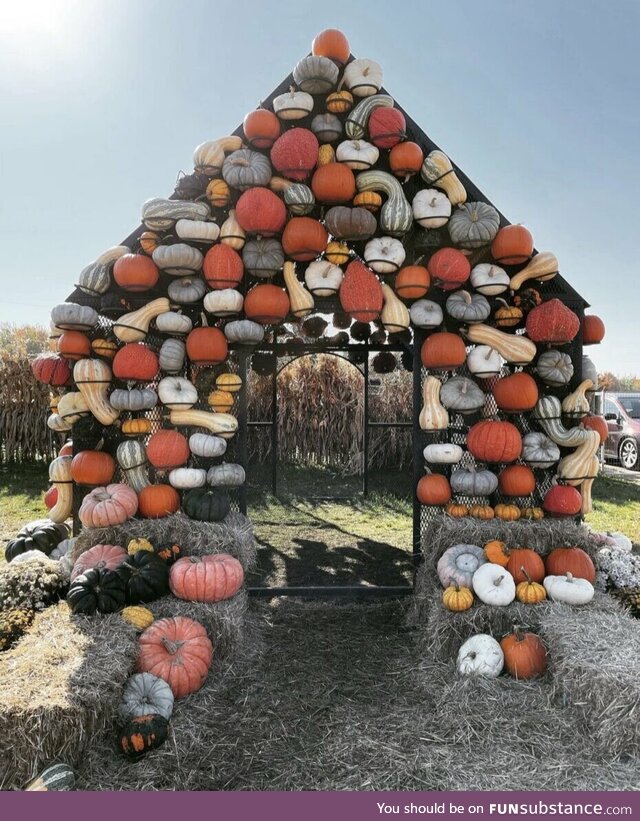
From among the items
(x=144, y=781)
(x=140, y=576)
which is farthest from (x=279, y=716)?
(x=140, y=576)

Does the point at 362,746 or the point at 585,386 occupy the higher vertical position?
the point at 585,386

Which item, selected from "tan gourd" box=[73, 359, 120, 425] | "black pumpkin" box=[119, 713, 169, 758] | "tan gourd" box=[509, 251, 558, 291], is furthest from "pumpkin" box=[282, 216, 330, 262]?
"black pumpkin" box=[119, 713, 169, 758]

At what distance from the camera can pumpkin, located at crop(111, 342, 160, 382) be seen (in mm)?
5359

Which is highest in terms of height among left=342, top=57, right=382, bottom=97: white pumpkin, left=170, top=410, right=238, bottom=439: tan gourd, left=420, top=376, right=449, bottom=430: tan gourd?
left=342, top=57, right=382, bottom=97: white pumpkin

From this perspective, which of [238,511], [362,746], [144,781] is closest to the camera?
[144,781]

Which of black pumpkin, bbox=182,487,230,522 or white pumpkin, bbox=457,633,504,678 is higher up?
black pumpkin, bbox=182,487,230,522

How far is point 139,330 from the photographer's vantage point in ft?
17.9

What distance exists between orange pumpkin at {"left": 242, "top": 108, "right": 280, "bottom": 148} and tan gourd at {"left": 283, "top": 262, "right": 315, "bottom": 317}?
116cm

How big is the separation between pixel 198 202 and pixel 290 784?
4.80 meters

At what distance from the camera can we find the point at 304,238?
17.8 feet

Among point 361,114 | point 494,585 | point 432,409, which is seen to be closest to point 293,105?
point 361,114

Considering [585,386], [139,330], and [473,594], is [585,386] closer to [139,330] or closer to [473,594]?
[473,594]

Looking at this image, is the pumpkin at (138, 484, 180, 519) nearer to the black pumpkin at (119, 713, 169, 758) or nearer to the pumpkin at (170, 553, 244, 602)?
the pumpkin at (170, 553, 244, 602)

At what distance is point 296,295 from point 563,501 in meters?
3.22
